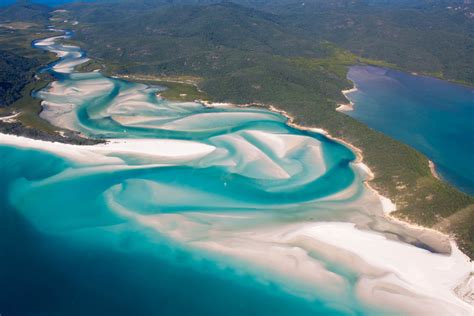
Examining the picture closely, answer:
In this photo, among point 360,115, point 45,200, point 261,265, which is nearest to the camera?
point 261,265

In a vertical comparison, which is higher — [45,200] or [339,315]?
[45,200]

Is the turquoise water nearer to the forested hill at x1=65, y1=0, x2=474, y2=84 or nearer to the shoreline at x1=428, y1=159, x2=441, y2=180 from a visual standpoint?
the shoreline at x1=428, y1=159, x2=441, y2=180

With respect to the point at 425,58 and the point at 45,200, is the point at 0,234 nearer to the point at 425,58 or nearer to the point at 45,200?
the point at 45,200

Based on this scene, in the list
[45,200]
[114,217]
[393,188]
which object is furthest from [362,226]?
[45,200]

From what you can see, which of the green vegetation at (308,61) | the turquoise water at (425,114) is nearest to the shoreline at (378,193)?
the green vegetation at (308,61)

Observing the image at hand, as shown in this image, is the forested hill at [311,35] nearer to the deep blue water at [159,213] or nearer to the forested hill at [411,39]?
the forested hill at [411,39]

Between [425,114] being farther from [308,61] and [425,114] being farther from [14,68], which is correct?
[14,68]

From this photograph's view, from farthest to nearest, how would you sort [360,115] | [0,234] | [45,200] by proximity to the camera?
1. [360,115]
2. [45,200]
3. [0,234]
